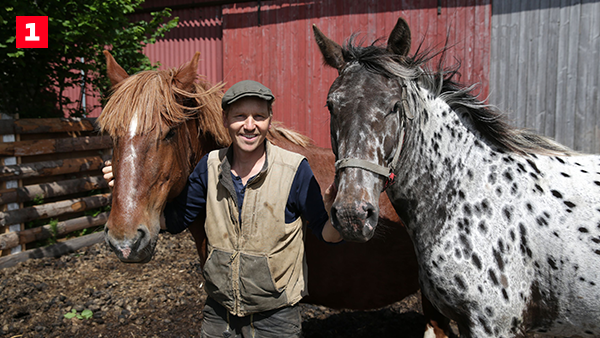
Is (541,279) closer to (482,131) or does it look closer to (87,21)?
(482,131)

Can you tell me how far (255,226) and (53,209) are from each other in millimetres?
5109

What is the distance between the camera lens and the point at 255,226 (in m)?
1.97

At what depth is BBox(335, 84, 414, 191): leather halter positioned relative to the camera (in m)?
1.78

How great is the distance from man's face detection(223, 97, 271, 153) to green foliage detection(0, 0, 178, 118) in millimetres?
4124

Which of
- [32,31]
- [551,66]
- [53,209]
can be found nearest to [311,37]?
[551,66]

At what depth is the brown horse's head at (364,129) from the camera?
171cm

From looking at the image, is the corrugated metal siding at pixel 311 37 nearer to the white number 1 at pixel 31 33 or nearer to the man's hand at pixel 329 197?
the white number 1 at pixel 31 33

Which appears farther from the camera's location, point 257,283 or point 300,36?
point 300,36

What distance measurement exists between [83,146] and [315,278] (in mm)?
5171

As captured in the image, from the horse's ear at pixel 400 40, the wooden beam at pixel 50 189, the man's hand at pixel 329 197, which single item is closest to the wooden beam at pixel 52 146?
the wooden beam at pixel 50 189

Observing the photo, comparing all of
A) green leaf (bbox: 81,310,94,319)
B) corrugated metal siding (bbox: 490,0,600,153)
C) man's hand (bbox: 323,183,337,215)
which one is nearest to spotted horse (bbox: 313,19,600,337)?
man's hand (bbox: 323,183,337,215)

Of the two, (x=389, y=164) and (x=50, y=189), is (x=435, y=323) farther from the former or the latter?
(x=50, y=189)

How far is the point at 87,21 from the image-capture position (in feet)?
16.0

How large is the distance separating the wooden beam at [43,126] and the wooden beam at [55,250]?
Answer: 5.70ft
